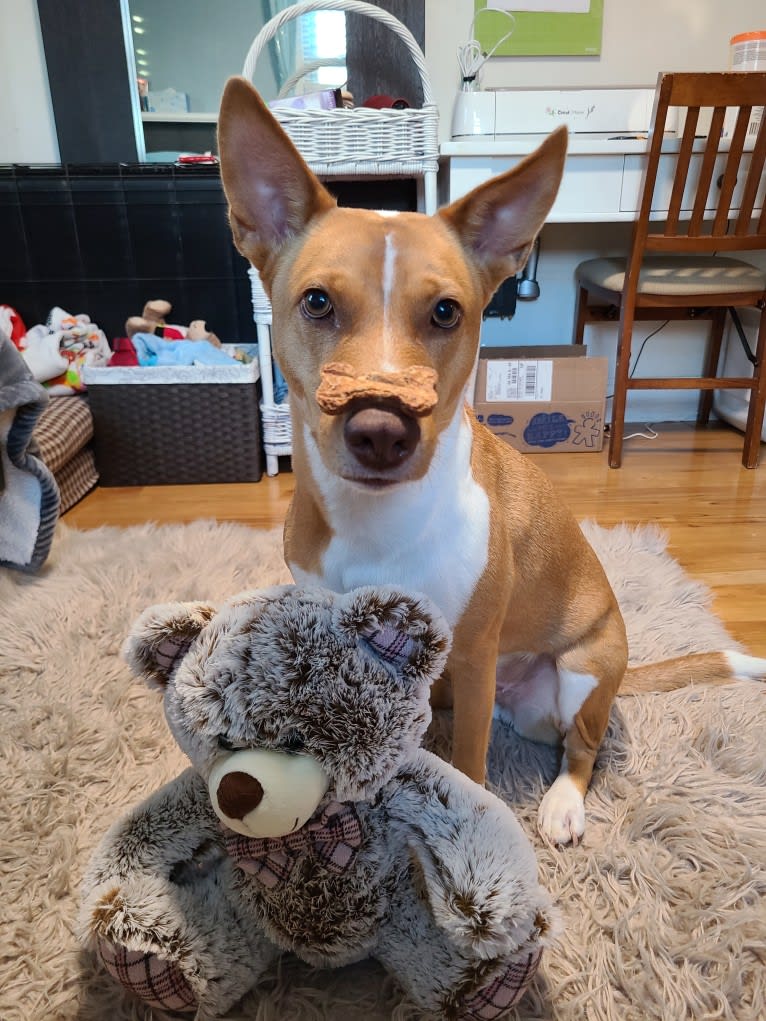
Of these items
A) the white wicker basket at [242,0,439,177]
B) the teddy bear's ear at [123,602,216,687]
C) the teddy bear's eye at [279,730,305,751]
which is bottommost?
the teddy bear's eye at [279,730,305,751]

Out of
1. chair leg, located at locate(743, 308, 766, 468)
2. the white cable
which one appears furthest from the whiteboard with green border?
chair leg, located at locate(743, 308, 766, 468)

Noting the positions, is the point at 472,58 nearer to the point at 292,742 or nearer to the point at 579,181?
the point at 579,181

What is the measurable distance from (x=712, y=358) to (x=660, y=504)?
1305 mm

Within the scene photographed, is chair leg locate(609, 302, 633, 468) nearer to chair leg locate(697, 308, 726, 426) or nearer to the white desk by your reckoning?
the white desk

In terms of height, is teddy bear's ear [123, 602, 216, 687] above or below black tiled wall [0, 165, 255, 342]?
below

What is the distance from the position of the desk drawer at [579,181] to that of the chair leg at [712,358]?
0.93m

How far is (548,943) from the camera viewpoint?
717 mm

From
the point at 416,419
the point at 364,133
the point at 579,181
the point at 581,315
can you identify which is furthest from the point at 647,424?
the point at 416,419

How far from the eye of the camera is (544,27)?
A: 302 centimetres

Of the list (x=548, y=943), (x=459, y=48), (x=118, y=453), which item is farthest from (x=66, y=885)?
(x=459, y=48)

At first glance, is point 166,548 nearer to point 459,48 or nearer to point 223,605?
point 223,605

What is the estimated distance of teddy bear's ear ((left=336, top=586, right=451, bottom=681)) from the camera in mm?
690

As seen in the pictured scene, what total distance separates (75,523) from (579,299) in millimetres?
2317

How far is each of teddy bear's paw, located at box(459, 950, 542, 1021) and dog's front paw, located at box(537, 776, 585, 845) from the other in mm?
360
